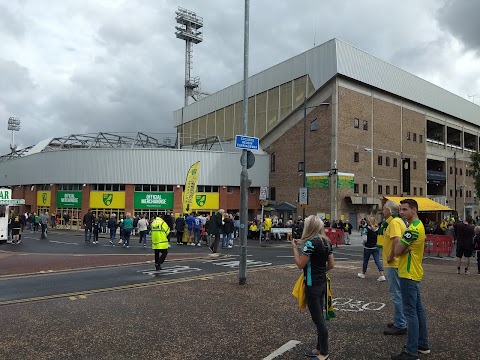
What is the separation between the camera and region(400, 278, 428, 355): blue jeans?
4.80 metres

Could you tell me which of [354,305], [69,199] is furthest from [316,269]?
[69,199]

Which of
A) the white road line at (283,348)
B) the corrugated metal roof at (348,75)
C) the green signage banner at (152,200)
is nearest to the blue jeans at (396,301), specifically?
the white road line at (283,348)

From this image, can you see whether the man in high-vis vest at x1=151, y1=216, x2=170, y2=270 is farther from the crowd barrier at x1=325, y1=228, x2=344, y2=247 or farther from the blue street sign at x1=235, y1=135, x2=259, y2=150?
the crowd barrier at x1=325, y1=228, x2=344, y2=247

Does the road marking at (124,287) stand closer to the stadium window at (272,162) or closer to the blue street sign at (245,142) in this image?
the blue street sign at (245,142)

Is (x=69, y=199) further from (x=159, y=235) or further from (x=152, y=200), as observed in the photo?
(x=159, y=235)

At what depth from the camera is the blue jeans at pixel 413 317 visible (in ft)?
15.7

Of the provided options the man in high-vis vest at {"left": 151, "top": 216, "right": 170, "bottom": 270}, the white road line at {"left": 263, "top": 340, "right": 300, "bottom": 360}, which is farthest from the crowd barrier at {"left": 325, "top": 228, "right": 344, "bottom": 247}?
the white road line at {"left": 263, "top": 340, "right": 300, "bottom": 360}

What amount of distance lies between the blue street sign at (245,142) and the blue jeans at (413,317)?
560cm

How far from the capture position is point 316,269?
4746mm

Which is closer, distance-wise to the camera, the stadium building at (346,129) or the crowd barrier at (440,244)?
the crowd barrier at (440,244)

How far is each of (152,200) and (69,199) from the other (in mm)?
8402

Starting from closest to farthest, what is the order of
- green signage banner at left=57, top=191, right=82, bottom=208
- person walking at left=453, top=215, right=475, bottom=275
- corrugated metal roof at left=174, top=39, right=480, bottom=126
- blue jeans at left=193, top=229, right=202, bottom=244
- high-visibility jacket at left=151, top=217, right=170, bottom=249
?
high-visibility jacket at left=151, top=217, right=170, bottom=249, person walking at left=453, top=215, right=475, bottom=275, blue jeans at left=193, top=229, right=202, bottom=244, corrugated metal roof at left=174, top=39, right=480, bottom=126, green signage banner at left=57, top=191, right=82, bottom=208

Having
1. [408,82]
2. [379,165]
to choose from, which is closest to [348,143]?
[379,165]

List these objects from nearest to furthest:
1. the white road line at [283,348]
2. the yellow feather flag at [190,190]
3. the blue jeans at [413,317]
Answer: the blue jeans at [413,317] → the white road line at [283,348] → the yellow feather flag at [190,190]
